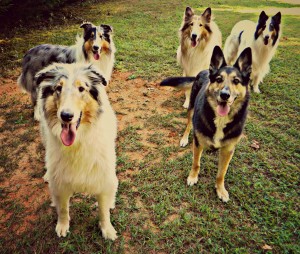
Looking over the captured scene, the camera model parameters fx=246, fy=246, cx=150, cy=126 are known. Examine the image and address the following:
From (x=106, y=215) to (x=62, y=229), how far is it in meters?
0.56

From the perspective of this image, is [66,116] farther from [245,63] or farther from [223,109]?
[245,63]

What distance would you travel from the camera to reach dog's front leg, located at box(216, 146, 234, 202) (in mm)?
3287

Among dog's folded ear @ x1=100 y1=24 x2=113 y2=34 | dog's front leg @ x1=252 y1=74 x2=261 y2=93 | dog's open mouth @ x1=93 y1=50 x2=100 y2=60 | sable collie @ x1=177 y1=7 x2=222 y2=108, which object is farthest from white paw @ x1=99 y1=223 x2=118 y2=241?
dog's front leg @ x1=252 y1=74 x2=261 y2=93

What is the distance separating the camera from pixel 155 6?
15148 mm

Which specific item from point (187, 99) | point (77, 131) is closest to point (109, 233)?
point (77, 131)

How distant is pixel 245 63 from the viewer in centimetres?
317

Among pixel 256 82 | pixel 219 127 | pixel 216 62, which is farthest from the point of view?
pixel 256 82

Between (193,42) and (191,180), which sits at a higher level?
(193,42)

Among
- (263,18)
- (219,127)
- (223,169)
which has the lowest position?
(223,169)

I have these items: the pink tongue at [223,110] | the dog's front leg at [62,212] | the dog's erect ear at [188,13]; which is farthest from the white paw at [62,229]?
the dog's erect ear at [188,13]

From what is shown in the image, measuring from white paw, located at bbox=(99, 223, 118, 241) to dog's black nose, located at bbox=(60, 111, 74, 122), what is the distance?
58.8 inches

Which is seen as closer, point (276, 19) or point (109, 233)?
point (109, 233)

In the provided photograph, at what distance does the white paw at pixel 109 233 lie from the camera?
9.58ft

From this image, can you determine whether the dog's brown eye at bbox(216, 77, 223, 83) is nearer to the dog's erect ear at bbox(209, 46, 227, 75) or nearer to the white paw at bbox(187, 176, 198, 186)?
the dog's erect ear at bbox(209, 46, 227, 75)
